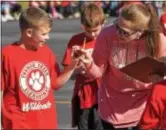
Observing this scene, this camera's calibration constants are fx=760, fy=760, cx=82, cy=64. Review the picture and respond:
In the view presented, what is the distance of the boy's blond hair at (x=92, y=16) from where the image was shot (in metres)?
6.93

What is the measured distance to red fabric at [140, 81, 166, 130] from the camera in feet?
14.9

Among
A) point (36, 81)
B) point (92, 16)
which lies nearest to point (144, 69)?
point (36, 81)

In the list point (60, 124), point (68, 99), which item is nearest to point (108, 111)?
point (60, 124)

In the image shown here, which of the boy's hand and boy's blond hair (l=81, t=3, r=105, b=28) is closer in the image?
the boy's hand

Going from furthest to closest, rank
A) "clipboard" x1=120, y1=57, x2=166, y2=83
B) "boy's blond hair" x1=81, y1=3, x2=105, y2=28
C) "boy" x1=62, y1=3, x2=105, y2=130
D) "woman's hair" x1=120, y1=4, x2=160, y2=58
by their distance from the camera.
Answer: "boy" x1=62, y1=3, x2=105, y2=130 < "boy's blond hair" x1=81, y1=3, x2=105, y2=28 < "woman's hair" x1=120, y1=4, x2=160, y2=58 < "clipboard" x1=120, y1=57, x2=166, y2=83

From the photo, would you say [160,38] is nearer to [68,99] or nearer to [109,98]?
[109,98]

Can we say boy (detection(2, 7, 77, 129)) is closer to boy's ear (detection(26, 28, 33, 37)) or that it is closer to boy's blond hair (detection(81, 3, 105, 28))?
boy's ear (detection(26, 28, 33, 37))

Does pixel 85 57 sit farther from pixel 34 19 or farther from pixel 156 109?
pixel 156 109

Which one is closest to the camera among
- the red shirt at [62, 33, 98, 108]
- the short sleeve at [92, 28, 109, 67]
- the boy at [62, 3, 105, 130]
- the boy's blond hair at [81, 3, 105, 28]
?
the short sleeve at [92, 28, 109, 67]

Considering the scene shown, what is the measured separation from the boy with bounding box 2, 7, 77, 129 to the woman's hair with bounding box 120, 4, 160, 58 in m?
0.57

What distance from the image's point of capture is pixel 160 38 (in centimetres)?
558

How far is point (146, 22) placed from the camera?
18.2ft

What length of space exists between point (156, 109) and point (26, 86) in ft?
4.49

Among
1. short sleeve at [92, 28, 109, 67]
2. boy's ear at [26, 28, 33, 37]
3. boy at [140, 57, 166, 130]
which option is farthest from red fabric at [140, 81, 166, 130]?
boy's ear at [26, 28, 33, 37]
